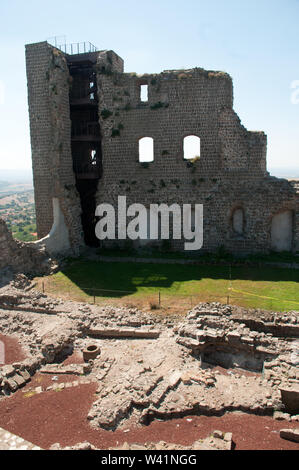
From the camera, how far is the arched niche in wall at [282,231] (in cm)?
2281

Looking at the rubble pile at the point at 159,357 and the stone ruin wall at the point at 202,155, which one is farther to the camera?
the stone ruin wall at the point at 202,155

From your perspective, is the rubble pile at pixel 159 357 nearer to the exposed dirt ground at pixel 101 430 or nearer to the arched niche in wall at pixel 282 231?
the exposed dirt ground at pixel 101 430

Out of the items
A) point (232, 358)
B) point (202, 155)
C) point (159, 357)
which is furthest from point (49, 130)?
point (232, 358)

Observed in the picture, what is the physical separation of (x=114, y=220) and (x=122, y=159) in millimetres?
4028

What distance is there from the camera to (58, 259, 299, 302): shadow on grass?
17.8 meters

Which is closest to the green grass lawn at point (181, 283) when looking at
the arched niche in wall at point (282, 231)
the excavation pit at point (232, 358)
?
the arched niche in wall at point (282, 231)

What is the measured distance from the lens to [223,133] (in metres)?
23.0

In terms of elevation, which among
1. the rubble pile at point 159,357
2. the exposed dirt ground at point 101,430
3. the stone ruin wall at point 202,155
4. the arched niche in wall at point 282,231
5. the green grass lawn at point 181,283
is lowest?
the exposed dirt ground at point 101,430

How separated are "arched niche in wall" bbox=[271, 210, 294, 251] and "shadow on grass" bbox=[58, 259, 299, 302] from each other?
282cm

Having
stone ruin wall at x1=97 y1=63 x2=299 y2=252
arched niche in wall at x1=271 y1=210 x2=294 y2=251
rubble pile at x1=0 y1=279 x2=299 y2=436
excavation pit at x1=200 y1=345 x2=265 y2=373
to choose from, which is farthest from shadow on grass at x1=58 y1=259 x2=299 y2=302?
excavation pit at x1=200 y1=345 x2=265 y2=373

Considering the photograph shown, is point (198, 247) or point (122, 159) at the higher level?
point (122, 159)

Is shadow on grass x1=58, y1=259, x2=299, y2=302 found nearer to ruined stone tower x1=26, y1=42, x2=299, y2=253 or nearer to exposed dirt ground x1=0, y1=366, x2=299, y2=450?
ruined stone tower x1=26, y1=42, x2=299, y2=253

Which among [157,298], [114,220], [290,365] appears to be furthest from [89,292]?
[290,365]
